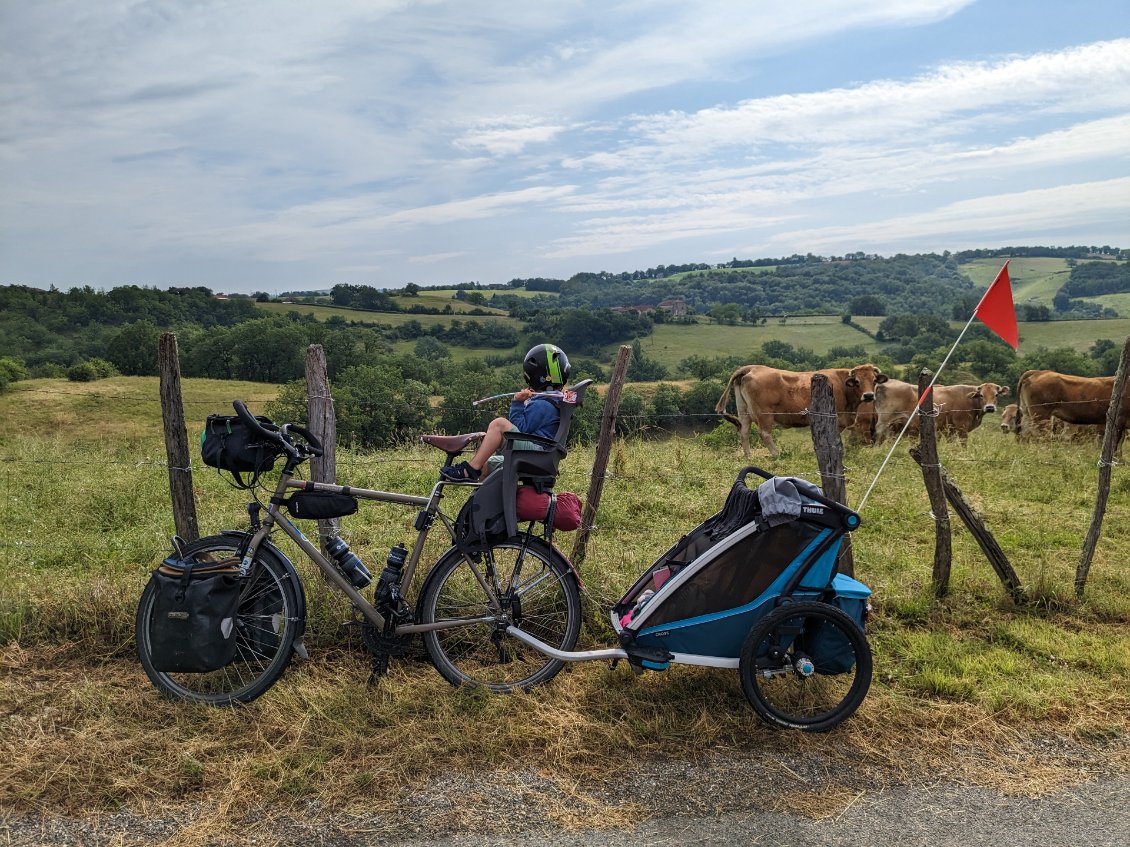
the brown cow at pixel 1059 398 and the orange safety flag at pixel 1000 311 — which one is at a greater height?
the orange safety flag at pixel 1000 311

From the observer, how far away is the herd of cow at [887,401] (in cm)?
1567

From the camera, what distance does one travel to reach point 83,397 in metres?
28.8

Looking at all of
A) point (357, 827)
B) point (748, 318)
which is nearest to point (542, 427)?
point (357, 827)

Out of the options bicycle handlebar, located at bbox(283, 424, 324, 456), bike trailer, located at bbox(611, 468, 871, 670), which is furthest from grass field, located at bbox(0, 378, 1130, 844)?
bicycle handlebar, located at bbox(283, 424, 324, 456)

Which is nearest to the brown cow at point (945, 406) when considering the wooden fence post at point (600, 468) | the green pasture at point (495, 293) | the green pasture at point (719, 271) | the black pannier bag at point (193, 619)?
the wooden fence post at point (600, 468)

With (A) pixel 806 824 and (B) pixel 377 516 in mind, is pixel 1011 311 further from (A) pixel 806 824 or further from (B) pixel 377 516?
(B) pixel 377 516

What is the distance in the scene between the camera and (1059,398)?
52.7 feet

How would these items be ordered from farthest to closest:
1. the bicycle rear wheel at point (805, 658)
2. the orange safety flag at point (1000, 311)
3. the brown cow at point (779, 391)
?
the brown cow at point (779, 391) < the orange safety flag at point (1000, 311) < the bicycle rear wheel at point (805, 658)

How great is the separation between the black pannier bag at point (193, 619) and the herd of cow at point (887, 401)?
1221cm

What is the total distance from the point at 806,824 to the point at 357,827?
194 cm

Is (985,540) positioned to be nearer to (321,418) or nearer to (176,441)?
(321,418)

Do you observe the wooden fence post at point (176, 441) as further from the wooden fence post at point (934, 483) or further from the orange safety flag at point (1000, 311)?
the orange safety flag at point (1000, 311)

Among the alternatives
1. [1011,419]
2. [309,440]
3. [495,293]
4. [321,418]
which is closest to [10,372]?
[321,418]

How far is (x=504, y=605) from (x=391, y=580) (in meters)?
0.66
